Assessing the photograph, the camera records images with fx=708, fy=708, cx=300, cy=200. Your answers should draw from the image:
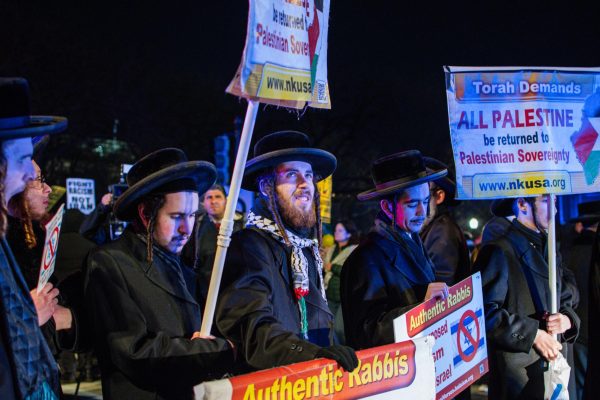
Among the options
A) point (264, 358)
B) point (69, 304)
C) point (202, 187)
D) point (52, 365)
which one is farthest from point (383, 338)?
point (52, 365)

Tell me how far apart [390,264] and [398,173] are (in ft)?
2.40

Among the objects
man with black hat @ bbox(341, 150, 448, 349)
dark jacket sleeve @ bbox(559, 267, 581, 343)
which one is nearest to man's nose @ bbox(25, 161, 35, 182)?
man with black hat @ bbox(341, 150, 448, 349)

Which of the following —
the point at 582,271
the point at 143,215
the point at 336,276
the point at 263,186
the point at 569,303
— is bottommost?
the point at 336,276

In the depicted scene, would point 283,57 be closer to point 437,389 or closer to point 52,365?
point 52,365

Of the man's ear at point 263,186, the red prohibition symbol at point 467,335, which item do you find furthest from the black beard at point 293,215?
the red prohibition symbol at point 467,335

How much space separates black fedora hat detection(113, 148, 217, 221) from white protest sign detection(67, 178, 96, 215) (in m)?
15.0

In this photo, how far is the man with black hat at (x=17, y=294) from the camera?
2.56m

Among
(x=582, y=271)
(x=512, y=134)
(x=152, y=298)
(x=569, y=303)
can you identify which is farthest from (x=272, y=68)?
(x=582, y=271)

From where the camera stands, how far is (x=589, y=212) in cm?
892

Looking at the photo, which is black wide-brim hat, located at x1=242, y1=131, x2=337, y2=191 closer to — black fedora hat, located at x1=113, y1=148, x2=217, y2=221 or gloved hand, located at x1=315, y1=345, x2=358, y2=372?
black fedora hat, located at x1=113, y1=148, x2=217, y2=221

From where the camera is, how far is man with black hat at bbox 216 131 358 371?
3.54 meters

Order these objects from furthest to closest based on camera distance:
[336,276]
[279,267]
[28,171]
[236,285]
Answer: [336,276], [279,267], [236,285], [28,171]

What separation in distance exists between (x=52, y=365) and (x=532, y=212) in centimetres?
426

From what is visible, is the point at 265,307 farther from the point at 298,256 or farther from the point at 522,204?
the point at 522,204
